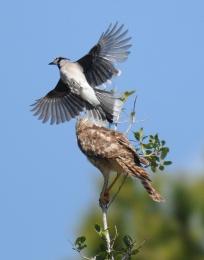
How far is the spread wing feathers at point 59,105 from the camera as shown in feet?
30.9

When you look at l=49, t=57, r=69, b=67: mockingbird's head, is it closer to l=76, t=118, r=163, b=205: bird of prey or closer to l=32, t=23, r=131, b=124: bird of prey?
l=32, t=23, r=131, b=124: bird of prey

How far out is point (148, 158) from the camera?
23.5 feet

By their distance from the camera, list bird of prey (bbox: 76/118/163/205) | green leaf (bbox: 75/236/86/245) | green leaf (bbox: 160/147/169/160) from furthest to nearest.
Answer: bird of prey (bbox: 76/118/163/205), green leaf (bbox: 160/147/169/160), green leaf (bbox: 75/236/86/245)

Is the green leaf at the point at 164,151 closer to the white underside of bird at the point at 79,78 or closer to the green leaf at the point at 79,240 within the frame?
the green leaf at the point at 79,240

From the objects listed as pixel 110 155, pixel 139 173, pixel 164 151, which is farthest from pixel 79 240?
pixel 110 155

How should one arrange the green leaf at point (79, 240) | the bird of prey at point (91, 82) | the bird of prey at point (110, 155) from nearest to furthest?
1. the green leaf at point (79, 240)
2. the bird of prey at point (110, 155)
3. the bird of prey at point (91, 82)

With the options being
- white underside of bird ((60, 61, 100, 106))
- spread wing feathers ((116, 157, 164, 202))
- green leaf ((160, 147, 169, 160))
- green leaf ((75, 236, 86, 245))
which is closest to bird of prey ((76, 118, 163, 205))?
spread wing feathers ((116, 157, 164, 202))

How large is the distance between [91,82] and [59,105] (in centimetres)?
40

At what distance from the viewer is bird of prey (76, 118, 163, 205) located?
7.19m

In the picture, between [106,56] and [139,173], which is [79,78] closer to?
[106,56]

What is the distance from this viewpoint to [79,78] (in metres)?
9.42

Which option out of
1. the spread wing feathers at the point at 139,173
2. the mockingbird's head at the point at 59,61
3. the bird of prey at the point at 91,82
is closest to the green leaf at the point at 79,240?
the spread wing feathers at the point at 139,173

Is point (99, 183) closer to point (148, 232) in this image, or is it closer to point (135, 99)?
point (148, 232)

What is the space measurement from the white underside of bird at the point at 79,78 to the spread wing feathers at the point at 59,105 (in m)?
0.15
